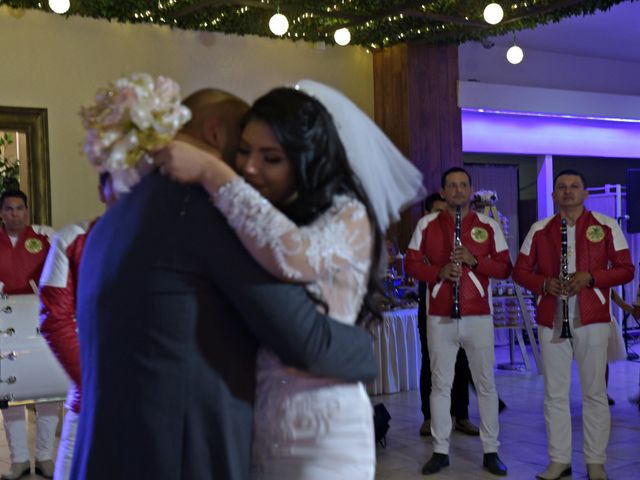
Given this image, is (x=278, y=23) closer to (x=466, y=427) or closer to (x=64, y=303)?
(x=466, y=427)

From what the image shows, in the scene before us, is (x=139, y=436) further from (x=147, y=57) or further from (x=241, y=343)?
(x=147, y=57)

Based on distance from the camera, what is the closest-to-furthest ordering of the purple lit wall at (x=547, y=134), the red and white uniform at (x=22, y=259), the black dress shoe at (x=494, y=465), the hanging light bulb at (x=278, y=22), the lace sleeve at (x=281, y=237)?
the lace sleeve at (x=281, y=237), the black dress shoe at (x=494, y=465), the red and white uniform at (x=22, y=259), the hanging light bulb at (x=278, y=22), the purple lit wall at (x=547, y=134)

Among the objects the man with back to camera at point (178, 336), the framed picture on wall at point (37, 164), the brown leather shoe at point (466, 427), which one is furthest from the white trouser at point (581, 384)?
the framed picture on wall at point (37, 164)

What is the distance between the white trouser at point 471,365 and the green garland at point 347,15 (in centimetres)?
377

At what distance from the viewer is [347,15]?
28.7 ft

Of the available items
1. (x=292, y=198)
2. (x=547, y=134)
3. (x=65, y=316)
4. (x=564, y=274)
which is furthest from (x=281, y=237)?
(x=547, y=134)

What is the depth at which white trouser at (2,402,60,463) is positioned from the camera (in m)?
5.54

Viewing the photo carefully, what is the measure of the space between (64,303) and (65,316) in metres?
0.08

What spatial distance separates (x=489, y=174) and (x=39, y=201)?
6935 millimetres

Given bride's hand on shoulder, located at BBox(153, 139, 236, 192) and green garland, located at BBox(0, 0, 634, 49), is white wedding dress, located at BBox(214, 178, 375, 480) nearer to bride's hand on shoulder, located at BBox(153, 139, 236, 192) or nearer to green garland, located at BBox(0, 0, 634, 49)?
bride's hand on shoulder, located at BBox(153, 139, 236, 192)

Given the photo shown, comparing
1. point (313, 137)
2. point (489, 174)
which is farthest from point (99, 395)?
point (489, 174)

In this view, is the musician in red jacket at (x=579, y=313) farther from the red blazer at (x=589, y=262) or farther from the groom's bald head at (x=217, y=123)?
the groom's bald head at (x=217, y=123)

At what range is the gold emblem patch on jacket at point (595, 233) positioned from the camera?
5152 millimetres

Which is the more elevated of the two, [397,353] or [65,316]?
[65,316]
